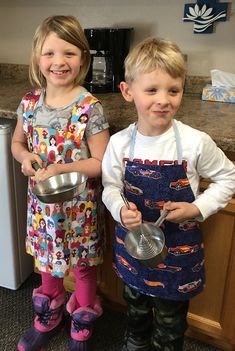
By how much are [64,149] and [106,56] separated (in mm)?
664

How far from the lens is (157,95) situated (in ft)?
3.31

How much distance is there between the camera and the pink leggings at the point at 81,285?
1.44 m

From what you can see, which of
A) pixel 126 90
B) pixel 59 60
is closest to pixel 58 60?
pixel 59 60

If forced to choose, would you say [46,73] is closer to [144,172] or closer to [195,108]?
[144,172]

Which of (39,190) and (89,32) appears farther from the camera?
(89,32)

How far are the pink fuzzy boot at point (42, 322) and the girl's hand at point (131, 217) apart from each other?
0.61 m

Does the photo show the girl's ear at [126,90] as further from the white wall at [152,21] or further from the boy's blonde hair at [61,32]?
the white wall at [152,21]

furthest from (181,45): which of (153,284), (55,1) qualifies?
(153,284)

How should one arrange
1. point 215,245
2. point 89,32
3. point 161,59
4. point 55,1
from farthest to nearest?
point 55,1
point 89,32
point 215,245
point 161,59

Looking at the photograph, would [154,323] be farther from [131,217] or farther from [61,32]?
[61,32]

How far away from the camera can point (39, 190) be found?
46.1 inches

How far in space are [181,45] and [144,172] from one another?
0.90 m

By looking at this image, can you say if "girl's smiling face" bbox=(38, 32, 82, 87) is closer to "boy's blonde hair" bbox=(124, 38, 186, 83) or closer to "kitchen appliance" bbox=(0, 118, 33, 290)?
"boy's blonde hair" bbox=(124, 38, 186, 83)

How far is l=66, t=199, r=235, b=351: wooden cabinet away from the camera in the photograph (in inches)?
51.0
